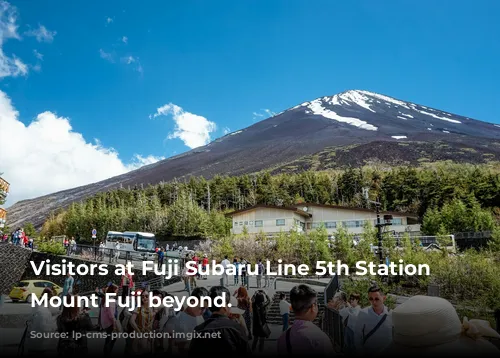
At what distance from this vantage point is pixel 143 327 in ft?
19.0

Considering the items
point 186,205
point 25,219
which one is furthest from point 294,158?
point 25,219

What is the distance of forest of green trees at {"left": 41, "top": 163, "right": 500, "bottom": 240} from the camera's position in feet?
142

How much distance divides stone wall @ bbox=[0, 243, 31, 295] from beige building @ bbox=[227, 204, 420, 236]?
21.2 meters

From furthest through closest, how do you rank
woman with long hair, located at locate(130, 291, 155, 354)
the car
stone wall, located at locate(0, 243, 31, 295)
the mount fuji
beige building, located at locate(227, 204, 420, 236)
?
the mount fuji
beige building, located at locate(227, 204, 420, 236)
stone wall, located at locate(0, 243, 31, 295)
the car
woman with long hair, located at locate(130, 291, 155, 354)

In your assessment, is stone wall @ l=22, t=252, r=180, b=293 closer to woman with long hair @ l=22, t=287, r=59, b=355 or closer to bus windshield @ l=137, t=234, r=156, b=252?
bus windshield @ l=137, t=234, r=156, b=252

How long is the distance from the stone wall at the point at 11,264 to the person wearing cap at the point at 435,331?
922 inches

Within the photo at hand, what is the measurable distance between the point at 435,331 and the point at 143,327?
15.0 feet

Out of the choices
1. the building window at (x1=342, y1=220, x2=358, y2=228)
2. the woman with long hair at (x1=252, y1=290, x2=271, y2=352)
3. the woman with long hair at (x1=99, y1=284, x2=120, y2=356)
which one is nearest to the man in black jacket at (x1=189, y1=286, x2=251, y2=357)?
the woman with long hair at (x1=99, y1=284, x2=120, y2=356)

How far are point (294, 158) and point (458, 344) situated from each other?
148 metres

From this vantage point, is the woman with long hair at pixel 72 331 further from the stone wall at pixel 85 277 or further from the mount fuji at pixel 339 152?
the mount fuji at pixel 339 152

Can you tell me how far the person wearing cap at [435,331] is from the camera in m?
2.17

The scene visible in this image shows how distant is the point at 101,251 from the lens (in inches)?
1060

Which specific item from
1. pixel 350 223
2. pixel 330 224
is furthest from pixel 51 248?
pixel 350 223

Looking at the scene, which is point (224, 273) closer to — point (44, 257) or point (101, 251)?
point (101, 251)
